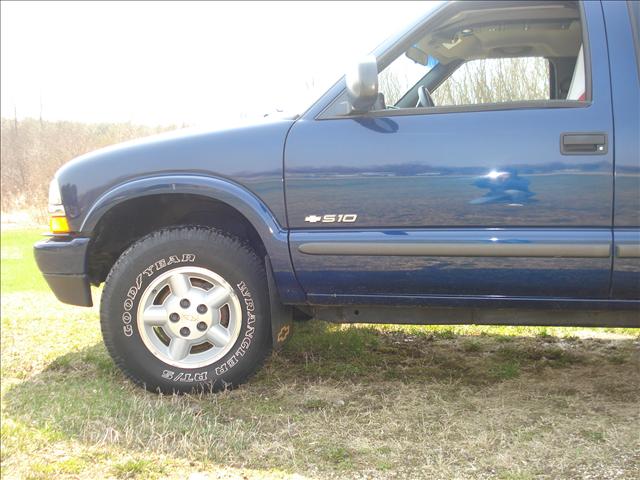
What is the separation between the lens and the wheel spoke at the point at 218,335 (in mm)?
3041

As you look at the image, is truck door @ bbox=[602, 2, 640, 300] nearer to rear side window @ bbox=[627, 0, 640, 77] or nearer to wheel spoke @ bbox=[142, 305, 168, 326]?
rear side window @ bbox=[627, 0, 640, 77]

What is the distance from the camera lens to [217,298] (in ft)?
9.91

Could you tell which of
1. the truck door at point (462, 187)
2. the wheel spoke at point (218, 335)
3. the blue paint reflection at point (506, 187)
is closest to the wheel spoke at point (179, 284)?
the wheel spoke at point (218, 335)

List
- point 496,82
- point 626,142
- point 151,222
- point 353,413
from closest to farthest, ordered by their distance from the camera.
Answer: point 626,142 → point 353,413 → point 496,82 → point 151,222

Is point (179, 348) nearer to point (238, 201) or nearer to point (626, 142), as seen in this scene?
point (238, 201)

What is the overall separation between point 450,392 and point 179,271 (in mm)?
1537

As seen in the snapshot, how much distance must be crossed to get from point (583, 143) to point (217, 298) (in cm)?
185

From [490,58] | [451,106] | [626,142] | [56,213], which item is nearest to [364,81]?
[451,106]

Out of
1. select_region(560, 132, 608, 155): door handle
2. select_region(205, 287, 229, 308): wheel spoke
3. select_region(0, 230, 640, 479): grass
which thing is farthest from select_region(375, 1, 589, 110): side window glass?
select_region(0, 230, 640, 479): grass

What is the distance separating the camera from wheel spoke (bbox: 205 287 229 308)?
3021 millimetres

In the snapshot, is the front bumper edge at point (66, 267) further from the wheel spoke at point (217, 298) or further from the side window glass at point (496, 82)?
the side window glass at point (496, 82)

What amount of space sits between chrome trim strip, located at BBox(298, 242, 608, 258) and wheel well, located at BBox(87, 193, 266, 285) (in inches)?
19.5

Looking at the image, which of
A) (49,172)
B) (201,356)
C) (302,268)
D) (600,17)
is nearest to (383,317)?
(302,268)

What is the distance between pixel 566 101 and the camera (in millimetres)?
2688
